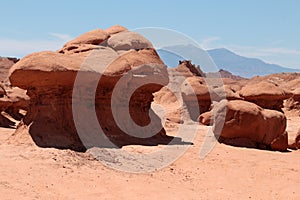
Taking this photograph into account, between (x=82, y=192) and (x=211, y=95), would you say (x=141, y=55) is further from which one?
(x=211, y=95)

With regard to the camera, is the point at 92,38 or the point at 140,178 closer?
the point at 140,178

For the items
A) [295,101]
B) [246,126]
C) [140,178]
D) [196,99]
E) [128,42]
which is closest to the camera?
[140,178]

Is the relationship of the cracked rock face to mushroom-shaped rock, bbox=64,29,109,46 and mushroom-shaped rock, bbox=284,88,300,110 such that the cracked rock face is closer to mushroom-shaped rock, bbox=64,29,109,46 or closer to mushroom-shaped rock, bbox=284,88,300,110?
mushroom-shaped rock, bbox=64,29,109,46

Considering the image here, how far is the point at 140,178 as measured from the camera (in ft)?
24.0

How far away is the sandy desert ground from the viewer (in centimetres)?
615

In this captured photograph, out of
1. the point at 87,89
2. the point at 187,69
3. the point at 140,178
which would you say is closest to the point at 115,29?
the point at 87,89

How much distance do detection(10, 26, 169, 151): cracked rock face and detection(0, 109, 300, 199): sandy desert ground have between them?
73cm

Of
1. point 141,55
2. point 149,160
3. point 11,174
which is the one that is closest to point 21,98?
point 141,55

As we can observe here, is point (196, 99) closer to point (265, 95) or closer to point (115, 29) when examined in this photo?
point (265, 95)

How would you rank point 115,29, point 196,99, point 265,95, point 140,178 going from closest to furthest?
point 140,178 → point 115,29 → point 265,95 → point 196,99

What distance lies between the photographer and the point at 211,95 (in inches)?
728

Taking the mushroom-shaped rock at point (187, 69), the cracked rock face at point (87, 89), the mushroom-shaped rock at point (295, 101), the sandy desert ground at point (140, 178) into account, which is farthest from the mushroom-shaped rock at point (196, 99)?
the mushroom-shaped rock at point (187, 69)

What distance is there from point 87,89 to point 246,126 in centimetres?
A: 460

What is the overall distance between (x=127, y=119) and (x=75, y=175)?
3.56 meters
